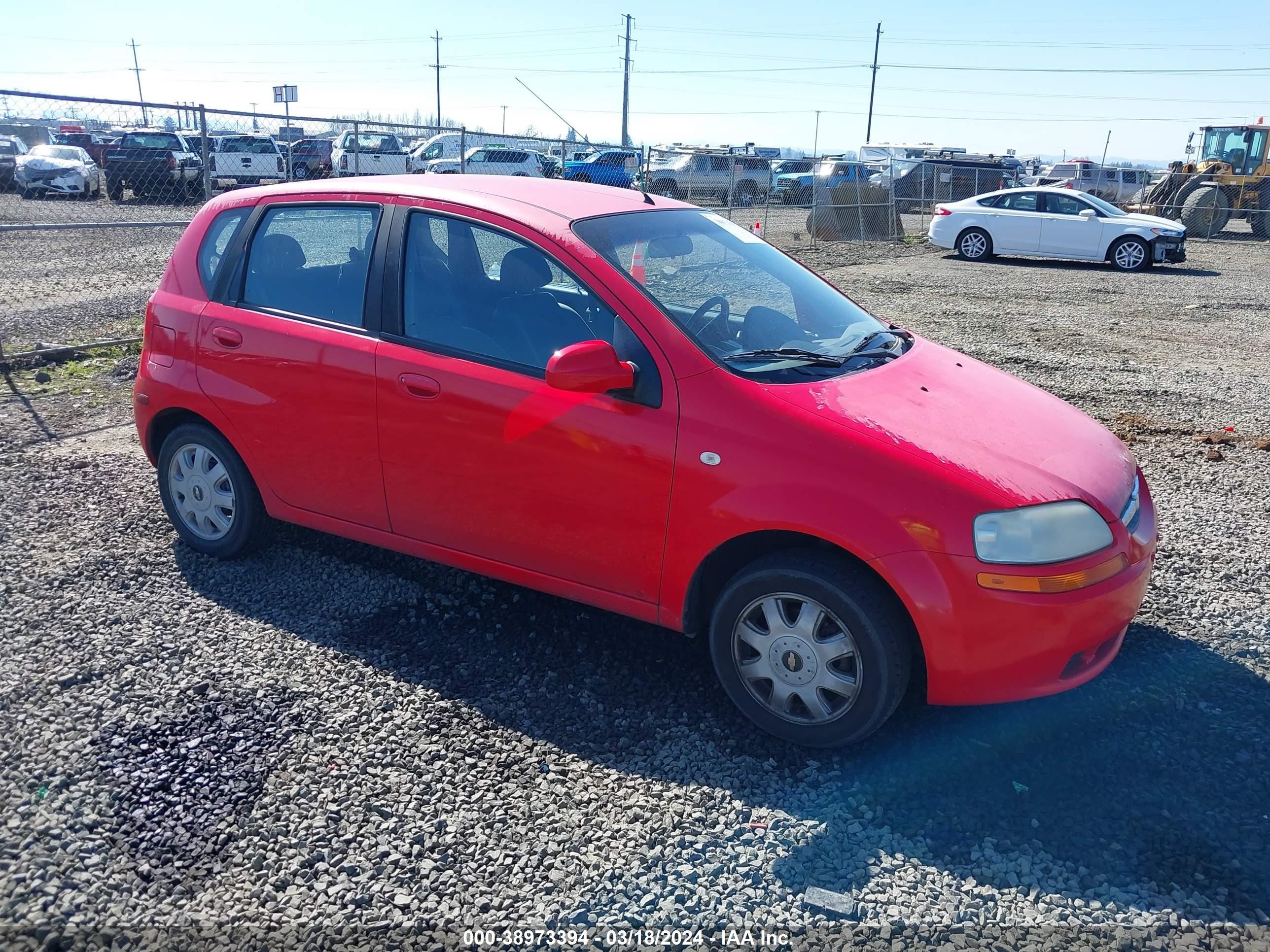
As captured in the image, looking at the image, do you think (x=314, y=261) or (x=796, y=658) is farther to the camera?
(x=314, y=261)

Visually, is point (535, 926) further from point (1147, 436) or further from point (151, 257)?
point (151, 257)

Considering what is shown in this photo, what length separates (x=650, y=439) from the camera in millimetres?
3322

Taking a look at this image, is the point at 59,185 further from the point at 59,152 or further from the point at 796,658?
the point at 796,658

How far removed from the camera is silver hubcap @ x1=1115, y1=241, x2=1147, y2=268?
1845cm

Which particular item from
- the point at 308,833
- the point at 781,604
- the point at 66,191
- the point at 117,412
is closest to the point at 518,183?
the point at 781,604

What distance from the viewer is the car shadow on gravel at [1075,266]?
60.0 feet

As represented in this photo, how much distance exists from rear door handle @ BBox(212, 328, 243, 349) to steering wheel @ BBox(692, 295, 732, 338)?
2074 millimetres

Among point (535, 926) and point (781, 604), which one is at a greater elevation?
point (781, 604)

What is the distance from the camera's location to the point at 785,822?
2977 millimetres

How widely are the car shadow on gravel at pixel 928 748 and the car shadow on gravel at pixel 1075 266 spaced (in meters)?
16.6

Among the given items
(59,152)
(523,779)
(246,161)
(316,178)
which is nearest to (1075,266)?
(316,178)

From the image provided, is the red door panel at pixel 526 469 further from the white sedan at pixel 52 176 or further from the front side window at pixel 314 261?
the white sedan at pixel 52 176

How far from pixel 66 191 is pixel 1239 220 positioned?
3056cm

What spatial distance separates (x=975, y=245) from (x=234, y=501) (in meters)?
18.5
